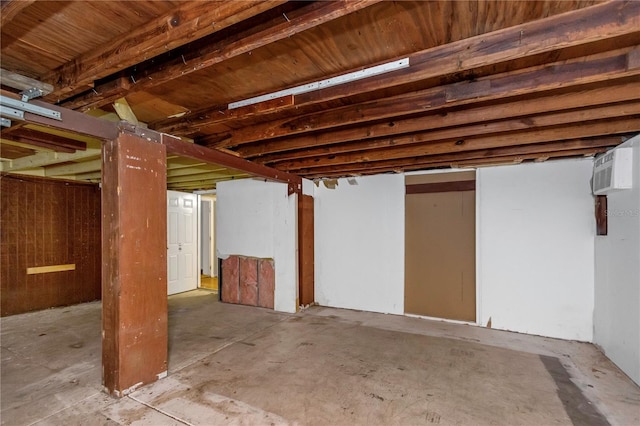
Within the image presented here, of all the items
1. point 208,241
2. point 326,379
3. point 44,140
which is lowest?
point 326,379

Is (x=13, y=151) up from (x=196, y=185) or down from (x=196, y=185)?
up

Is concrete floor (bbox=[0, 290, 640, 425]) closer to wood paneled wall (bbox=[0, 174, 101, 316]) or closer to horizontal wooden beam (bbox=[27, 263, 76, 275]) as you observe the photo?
wood paneled wall (bbox=[0, 174, 101, 316])

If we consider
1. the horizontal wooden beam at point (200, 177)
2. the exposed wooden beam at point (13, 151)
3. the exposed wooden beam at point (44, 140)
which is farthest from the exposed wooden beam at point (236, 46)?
the horizontal wooden beam at point (200, 177)

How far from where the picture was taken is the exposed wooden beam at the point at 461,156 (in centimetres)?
294

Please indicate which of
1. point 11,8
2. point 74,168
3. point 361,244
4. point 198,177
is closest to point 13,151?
point 74,168

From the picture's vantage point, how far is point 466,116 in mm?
2326

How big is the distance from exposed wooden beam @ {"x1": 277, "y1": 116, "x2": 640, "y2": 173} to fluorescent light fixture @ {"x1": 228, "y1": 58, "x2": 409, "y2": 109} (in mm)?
1608

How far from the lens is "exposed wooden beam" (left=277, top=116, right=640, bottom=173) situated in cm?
247

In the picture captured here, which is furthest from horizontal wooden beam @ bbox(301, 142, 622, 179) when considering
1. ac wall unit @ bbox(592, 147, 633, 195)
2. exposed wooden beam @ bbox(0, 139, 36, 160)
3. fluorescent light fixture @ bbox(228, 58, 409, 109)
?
exposed wooden beam @ bbox(0, 139, 36, 160)

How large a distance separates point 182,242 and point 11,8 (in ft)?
18.1

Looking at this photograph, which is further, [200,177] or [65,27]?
[200,177]

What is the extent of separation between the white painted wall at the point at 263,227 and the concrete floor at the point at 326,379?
33.1 inches

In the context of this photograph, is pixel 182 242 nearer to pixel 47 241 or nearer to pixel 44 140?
pixel 47 241

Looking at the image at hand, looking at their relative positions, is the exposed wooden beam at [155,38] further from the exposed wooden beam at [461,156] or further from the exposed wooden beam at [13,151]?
the exposed wooden beam at [461,156]
